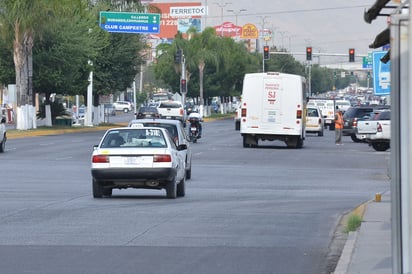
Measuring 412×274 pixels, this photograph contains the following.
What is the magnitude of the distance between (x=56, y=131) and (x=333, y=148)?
20.3 metres

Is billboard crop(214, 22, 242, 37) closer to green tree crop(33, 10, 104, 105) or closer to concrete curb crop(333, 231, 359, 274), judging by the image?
green tree crop(33, 10, 104, 105)

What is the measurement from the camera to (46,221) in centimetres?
1786

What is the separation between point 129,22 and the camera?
74.4 m

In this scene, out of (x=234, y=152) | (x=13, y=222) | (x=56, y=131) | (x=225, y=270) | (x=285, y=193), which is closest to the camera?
(x=225, y=270)

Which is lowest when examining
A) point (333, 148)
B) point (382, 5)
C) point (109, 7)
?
point (333, 148)

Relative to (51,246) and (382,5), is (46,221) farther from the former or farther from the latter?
(382,5)

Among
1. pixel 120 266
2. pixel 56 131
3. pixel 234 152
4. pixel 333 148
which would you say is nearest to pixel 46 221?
pixel 120 266

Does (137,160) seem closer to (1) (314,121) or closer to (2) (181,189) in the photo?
(2) (181,189)

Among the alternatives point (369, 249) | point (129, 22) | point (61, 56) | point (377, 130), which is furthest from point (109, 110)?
point (369, 249)

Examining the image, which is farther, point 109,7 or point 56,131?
point 109,7

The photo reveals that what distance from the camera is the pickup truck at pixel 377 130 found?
150ft

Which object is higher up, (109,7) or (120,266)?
(109,7)

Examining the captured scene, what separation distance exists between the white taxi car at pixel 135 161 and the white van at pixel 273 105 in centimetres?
2488

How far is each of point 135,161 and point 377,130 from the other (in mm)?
25844
